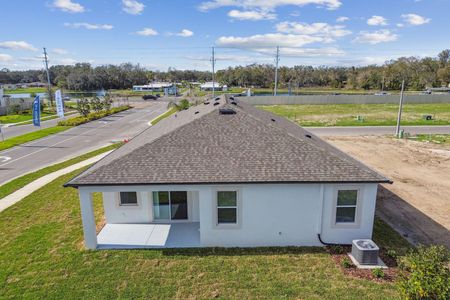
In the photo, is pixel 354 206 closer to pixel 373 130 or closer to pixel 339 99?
pixel 373 130

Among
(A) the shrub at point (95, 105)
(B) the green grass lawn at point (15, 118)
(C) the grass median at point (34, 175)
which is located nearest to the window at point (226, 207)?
(C) the grass median at point (34, 175)

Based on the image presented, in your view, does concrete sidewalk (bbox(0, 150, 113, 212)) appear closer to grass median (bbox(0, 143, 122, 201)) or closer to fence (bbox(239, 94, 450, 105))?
grass median (bbox(0, 143, 122, 201))

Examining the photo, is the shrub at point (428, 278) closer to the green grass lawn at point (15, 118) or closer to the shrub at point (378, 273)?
the shrub at point (378, 273)

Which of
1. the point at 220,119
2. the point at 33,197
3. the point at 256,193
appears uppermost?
the point at 220,119

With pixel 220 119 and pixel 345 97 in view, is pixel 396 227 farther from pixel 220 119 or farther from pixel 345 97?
pixel 345 97

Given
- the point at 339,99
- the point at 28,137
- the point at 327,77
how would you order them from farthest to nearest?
the point at 327,77
the point at 339,99
the point at 28,137

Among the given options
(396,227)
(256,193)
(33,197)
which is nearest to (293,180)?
(256,193)

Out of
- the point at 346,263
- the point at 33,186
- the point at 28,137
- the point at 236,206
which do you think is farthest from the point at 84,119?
the point at 346,263
